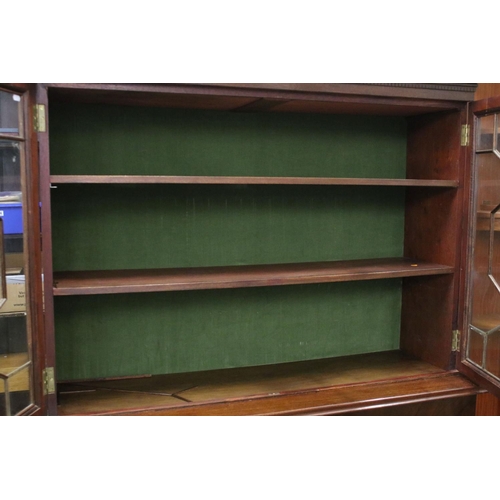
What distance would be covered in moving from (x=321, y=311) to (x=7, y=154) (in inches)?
65.8

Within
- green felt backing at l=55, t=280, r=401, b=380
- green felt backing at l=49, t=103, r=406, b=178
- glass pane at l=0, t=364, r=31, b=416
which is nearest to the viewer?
glass pane at l=0, t=364, r=31, b=416

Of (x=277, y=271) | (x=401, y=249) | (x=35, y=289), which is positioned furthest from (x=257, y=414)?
(x=401, y=249)

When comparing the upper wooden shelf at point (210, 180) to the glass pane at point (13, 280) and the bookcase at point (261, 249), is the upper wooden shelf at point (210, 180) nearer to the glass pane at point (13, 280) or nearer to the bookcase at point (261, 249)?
the bookcase at point (261, 249)

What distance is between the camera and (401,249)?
2.99 metres

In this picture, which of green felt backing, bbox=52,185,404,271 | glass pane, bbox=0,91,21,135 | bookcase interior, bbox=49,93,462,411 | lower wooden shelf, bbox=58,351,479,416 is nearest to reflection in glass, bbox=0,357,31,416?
lower wooden shelf, bbox=58,351,479,416

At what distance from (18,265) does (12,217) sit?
170mm

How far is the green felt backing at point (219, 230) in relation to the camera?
2.52m

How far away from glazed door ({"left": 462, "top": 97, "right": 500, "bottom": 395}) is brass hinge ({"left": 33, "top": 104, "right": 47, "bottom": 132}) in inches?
68.7

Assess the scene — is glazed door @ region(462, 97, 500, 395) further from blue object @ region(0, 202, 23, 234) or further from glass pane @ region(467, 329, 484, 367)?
blue object @ region(0, 202, 23, 234)

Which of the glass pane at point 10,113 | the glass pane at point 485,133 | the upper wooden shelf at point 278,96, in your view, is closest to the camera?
the glass pane at point 10,113

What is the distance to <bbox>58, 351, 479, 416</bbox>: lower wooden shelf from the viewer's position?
2258 mm

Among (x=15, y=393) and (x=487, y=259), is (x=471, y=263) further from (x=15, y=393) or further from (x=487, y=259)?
(x=15, y=393)

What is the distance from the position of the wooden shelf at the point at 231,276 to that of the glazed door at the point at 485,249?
161 millimetres

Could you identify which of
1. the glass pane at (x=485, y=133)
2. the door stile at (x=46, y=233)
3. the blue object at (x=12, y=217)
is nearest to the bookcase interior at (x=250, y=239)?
the glass pane at (x=485, y=133)
